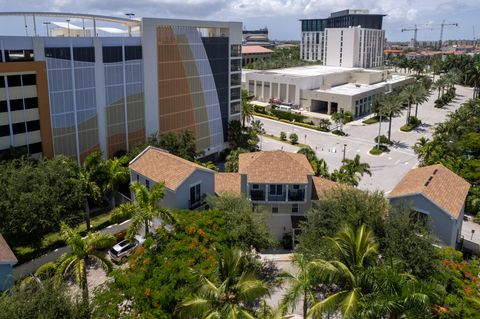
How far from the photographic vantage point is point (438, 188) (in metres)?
35.0

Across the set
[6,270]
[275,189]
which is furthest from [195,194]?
[6,270]

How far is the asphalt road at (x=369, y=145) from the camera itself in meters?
57.8

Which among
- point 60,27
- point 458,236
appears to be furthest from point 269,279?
point 60,27

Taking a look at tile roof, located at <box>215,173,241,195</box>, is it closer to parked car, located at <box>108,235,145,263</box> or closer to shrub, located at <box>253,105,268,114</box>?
parked car, located at <box>108,235,145,263</box>

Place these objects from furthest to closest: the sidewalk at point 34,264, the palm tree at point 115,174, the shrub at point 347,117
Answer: the shrub at point 347,117, the palm tree at point 115,174, the sidewalk at point 34,264

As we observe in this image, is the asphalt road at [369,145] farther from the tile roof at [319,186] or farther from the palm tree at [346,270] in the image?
the palm tree at [346,270]

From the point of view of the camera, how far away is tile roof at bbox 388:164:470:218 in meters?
33.3

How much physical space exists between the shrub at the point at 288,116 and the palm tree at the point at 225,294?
218ft

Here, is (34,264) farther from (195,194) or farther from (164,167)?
(195,194)

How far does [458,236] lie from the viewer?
3578 centimetres

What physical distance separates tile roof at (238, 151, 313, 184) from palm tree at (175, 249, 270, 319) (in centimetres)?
1356

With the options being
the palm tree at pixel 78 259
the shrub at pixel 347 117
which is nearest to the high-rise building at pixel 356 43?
the shrub at pixel 347 117

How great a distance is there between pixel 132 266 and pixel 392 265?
48.9ft

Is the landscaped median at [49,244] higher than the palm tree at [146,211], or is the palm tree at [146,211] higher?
the palm tree at [146,211]
